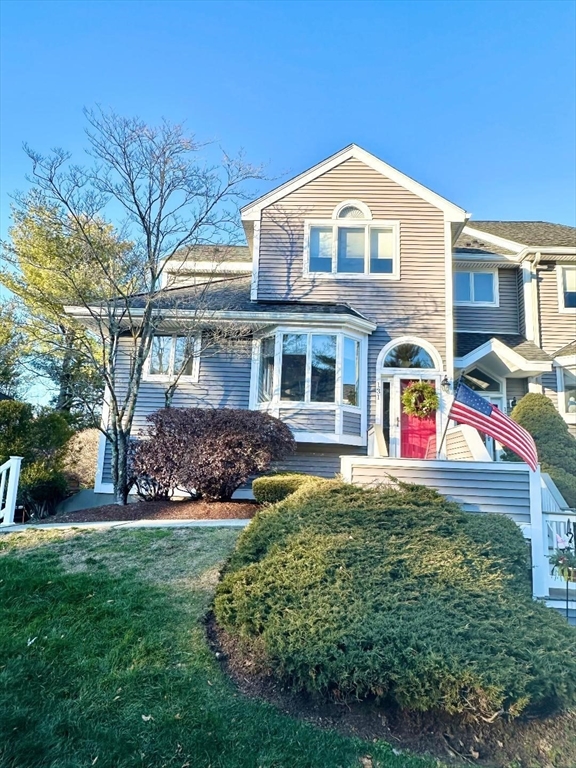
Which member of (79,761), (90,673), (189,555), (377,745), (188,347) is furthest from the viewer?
(188,347)

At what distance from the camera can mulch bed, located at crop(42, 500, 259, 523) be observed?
8508 mm

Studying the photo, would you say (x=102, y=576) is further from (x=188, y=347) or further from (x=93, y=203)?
(x=93, y=203)

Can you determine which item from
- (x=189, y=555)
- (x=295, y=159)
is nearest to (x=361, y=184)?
(x=295, y=159)

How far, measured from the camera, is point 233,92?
40.9ft

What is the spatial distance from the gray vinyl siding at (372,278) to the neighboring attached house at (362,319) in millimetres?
27

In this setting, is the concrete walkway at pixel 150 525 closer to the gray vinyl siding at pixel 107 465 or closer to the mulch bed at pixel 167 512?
the mulch bed at pixel 167 512

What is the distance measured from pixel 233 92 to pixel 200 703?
1312 cm

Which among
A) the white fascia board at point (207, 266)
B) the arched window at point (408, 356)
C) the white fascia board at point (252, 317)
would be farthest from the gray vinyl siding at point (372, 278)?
the white fascia board at point (207, 266)

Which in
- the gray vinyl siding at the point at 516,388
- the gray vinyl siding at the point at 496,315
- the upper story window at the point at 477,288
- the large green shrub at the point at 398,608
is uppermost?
the upper story window at the point at 477,288

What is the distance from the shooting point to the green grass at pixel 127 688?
2.87 metres

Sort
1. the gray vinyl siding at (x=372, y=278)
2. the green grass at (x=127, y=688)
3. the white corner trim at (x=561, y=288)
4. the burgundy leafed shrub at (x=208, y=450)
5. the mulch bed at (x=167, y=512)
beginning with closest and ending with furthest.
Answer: the green grass at (x=127, y=688), the mulch bed at (x=167, y=512), the burgundy leafed shrub at (x=208, y=450), the gray vinyl siding at (x=372, y=278), the white corner trim at (x=561, y=288)

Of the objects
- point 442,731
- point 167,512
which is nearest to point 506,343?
point 167,512

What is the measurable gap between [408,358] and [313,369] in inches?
100

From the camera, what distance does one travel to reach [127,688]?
3371 mm
